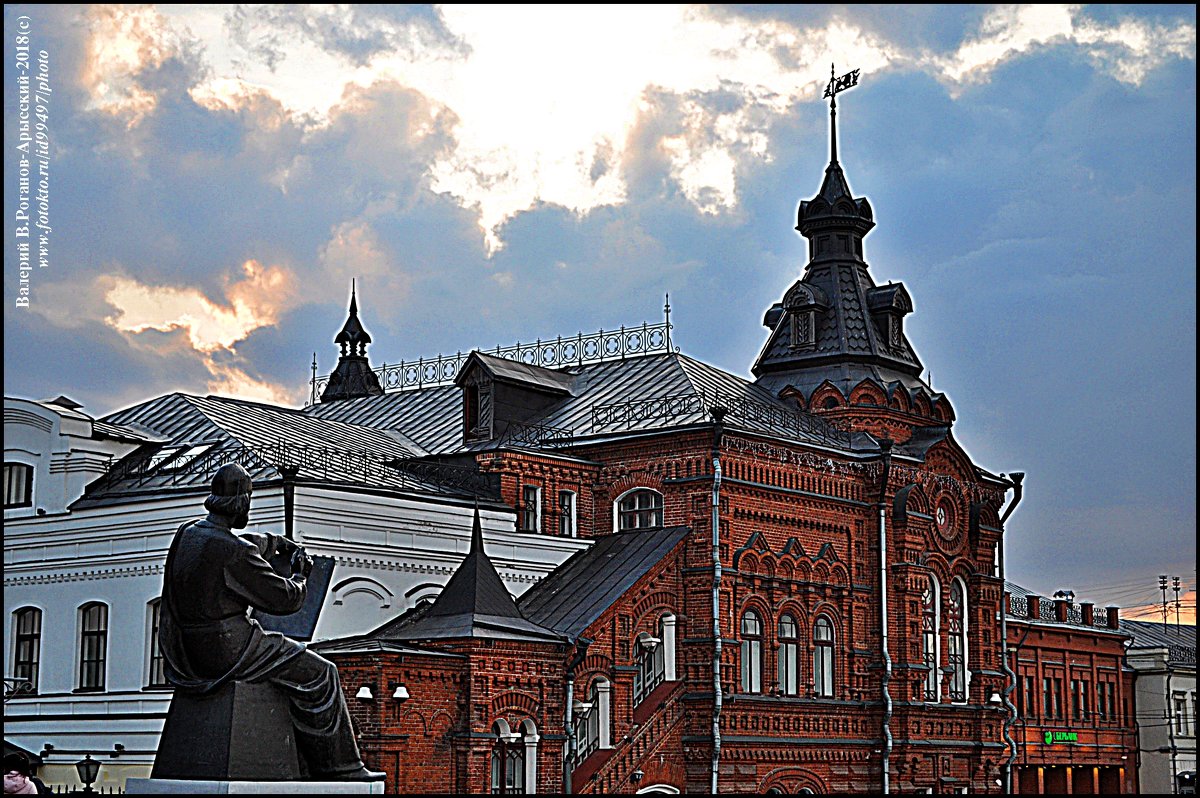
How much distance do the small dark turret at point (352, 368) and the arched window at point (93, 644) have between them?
18437 mm

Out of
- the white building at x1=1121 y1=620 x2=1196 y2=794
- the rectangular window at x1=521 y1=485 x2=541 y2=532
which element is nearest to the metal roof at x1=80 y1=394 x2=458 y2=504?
the rectangular window at x1=521 y1=485 x2=541 y2=532

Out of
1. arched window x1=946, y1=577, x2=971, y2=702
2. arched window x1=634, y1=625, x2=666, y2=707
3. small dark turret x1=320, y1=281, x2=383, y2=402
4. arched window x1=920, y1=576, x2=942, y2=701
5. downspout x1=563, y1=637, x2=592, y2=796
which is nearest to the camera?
downspout x1=563, y1=637, x2=592, y2=796

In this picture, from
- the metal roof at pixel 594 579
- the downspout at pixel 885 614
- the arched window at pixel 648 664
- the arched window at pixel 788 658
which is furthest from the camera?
the downspout at pixel 885 614

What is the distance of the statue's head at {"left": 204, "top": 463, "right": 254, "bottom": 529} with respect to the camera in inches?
496

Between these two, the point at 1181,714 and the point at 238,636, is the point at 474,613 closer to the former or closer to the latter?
the point at 238,636

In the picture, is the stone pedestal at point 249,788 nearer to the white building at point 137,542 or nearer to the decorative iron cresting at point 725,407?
the white building at point 137,542

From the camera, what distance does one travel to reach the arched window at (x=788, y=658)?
3388 cm

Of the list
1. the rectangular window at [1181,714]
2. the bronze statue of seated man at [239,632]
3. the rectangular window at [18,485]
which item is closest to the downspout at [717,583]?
the rectangular window at [18,485]

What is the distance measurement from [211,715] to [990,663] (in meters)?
30.1

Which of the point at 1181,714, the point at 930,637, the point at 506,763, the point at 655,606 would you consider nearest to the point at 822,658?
the point at 930,637

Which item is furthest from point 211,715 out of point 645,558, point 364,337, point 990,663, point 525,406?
point 364,337

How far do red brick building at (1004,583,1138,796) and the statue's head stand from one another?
39.6 m

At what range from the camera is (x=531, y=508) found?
33.9 meters

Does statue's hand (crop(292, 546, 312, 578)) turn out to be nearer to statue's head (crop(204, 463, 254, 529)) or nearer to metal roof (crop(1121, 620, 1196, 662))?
statue's head (crop(204, 463, 254, 529))
